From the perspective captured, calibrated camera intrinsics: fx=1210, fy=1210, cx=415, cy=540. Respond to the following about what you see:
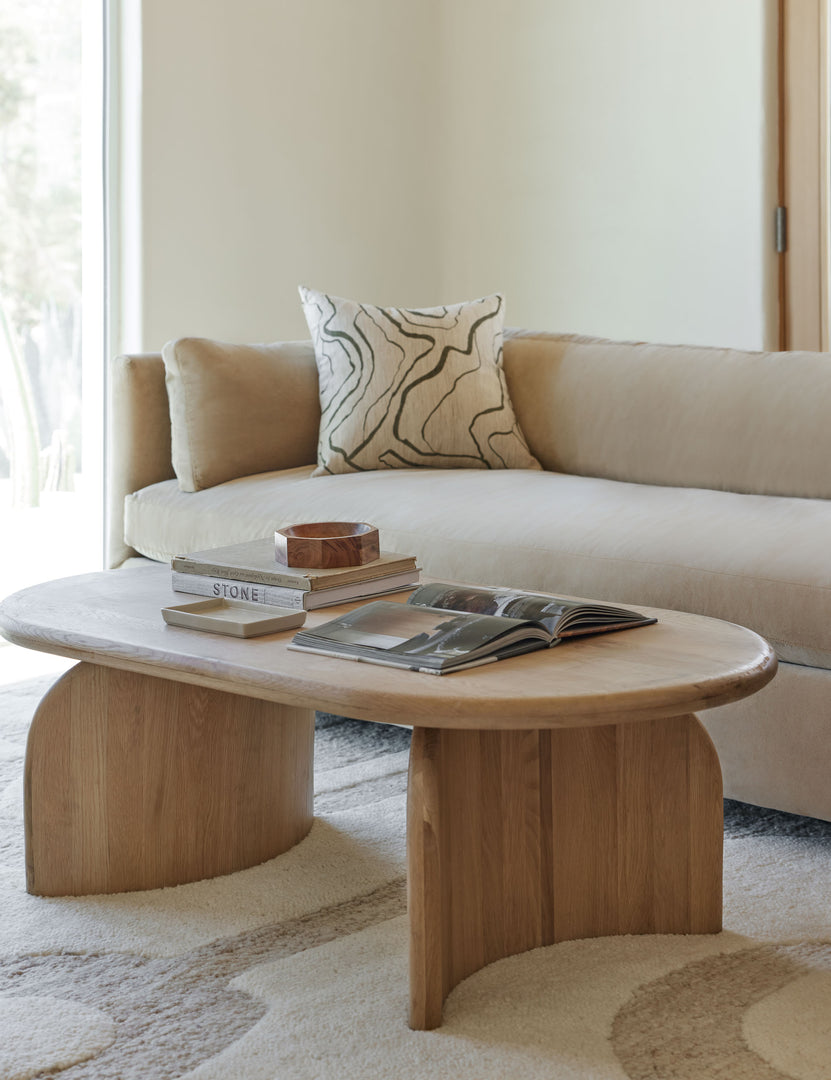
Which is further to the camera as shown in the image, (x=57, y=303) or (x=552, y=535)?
(x=57, y=303)

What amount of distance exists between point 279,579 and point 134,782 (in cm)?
36

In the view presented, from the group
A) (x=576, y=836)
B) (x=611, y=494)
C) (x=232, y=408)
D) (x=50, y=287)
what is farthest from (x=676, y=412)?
(x=50, y=287)

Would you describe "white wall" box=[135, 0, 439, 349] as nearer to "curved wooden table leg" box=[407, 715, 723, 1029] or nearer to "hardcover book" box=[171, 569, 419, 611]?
"hardcover book" box=[171, 569, 419, 611]

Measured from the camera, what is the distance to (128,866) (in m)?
1.66

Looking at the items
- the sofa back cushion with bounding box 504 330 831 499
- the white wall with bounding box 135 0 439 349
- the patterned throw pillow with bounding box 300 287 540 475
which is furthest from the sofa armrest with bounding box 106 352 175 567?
the sofa back cushion with bounding box 504 330 831 499

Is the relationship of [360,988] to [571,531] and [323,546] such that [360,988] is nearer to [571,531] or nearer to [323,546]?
[323,546]

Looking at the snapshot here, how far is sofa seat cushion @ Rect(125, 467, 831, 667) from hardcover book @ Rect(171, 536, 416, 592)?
473 millimetres

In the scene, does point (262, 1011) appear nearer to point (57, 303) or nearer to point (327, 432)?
point (327, 432)

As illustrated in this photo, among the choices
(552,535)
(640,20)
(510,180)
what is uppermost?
(640,20)

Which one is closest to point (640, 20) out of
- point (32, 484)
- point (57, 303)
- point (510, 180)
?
point (510, 180)

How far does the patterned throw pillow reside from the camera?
9.20 feet

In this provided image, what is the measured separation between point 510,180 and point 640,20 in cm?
68

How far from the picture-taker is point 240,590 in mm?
1596

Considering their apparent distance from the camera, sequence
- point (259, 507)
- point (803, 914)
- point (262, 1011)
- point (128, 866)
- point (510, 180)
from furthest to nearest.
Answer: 1. point (510, 180)
2. point (259, 507)
3. point (128, 866)
4. point (803, 914)
5. point (262, 1011)
